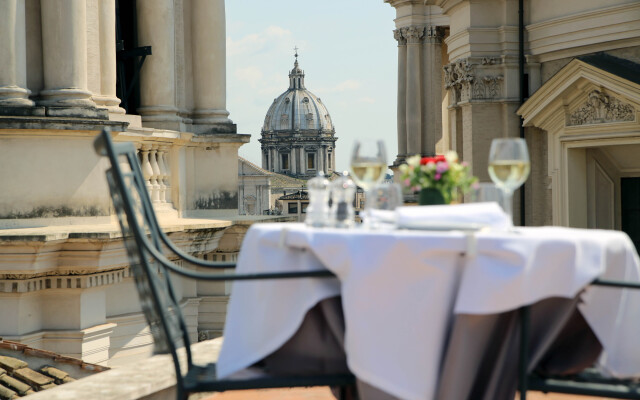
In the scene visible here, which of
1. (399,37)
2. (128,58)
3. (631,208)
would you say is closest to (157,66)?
(128,58)

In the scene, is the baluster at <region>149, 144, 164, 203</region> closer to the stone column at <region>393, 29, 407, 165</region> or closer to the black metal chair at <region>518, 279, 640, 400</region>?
the black metal chair at <region>518, 279, 640, 400</region>

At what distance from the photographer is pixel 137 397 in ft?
17.4

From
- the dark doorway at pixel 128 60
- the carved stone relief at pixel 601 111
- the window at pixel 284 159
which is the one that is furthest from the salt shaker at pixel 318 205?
the window at pixel 284 159

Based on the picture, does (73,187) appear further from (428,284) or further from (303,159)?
(303,159)

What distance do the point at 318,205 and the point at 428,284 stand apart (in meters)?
0.76

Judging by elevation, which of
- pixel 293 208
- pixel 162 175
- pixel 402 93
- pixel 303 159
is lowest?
pixel 293 208

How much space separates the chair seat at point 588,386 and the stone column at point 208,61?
10673 millimetres

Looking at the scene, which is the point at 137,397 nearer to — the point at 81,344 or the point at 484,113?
the point at 81,344

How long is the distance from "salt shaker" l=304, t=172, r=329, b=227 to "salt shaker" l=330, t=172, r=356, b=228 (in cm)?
3

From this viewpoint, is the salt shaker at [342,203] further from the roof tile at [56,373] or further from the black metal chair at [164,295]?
the roof tile at [56,373]

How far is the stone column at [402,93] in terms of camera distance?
123 feet

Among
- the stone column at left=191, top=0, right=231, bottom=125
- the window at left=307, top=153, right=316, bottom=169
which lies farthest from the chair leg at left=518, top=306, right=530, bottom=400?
the window at left=307, top=153, right=316, bottom=169

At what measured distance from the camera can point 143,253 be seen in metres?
4.01

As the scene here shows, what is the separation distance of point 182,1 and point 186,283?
3.62 metres
